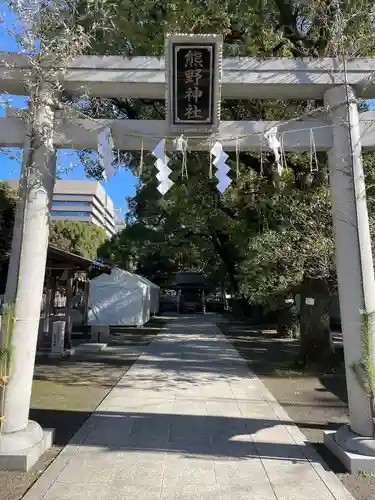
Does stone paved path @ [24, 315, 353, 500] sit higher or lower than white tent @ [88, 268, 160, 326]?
lower

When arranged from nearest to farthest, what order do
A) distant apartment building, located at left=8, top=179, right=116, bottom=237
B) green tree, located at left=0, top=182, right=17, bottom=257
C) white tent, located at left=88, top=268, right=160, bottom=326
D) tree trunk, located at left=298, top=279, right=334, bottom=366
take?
tree trunk, located at left=298, top=279, right=334, bottom=366 → green tree, located at left=0, top=182, right=17, bottom=257 → white tent, located at left=88, top=268, right=160, bottom=326 → distant apartment building, located at left=8, top=179, right=116, bottom=237

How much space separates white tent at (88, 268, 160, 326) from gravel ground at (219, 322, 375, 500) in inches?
374

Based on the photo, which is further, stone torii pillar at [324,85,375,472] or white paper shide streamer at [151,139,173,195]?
white paper shide streamer at [151,139,173,195]

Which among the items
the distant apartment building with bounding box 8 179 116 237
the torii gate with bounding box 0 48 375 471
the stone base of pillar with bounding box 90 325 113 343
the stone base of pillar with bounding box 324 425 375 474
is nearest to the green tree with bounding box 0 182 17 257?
the stone base of pillar with bounding box 90 325 113 343

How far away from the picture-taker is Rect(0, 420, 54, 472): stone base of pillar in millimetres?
4621

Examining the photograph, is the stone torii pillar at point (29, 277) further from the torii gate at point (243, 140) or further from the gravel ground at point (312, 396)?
the gravel ground at point (312, 396)

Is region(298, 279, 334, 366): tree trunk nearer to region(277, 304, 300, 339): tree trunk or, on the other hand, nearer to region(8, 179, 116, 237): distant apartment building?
region(277, 304, 300, 339): tree trunk

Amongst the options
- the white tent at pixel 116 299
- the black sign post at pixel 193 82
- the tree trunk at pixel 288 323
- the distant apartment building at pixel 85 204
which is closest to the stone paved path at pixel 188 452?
the black sign post at pixel 193 82

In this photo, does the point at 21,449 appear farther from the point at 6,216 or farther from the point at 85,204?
the point at 85,204

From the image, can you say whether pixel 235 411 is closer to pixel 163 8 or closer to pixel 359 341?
pixel 359 341

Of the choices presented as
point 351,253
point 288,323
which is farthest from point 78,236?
point 351,253

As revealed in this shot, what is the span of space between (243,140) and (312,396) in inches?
206

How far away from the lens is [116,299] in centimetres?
2341

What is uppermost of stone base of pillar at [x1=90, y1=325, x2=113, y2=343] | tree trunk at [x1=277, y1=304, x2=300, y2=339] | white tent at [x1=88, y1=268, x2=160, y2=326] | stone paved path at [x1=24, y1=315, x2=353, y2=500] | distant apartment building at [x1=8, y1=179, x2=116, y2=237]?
distant apartment building at [x1=8, y1=179, x2=116, y2=237]
